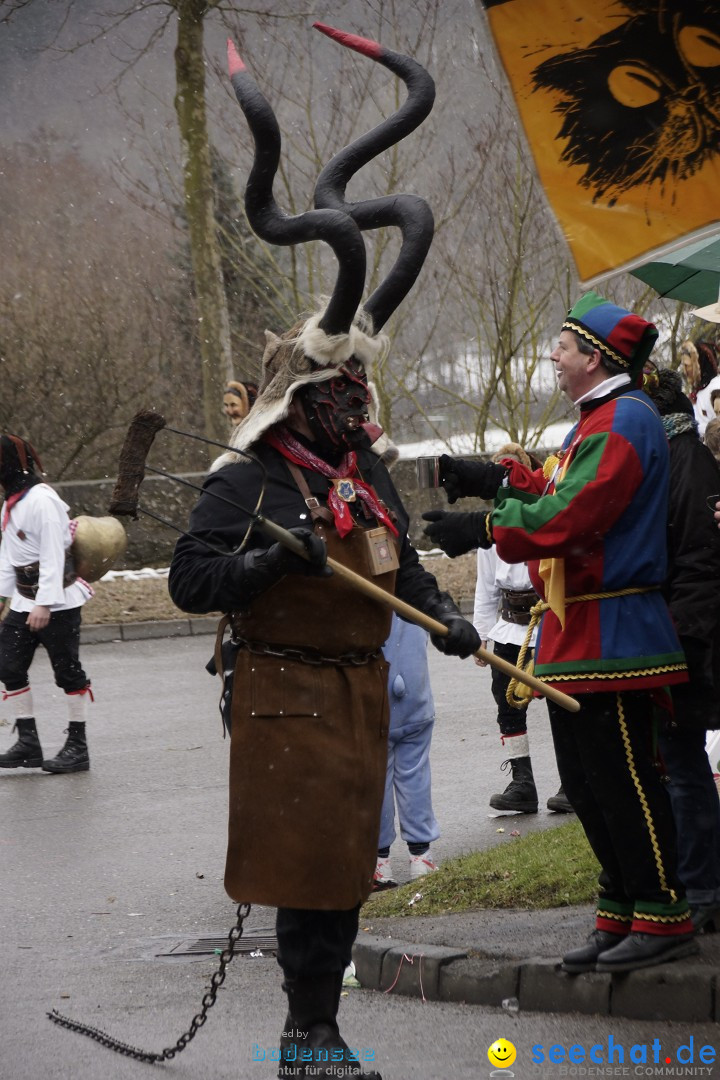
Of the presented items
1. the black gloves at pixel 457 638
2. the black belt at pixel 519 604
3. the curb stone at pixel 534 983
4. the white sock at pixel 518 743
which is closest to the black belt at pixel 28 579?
the black belt at pixel 519 604

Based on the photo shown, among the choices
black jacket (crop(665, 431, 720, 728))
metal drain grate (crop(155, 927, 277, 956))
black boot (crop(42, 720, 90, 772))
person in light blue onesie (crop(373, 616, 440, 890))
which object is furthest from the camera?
black boot (crop(42, 720, 90, 772))

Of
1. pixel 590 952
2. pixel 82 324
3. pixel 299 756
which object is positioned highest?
pixel 82 324

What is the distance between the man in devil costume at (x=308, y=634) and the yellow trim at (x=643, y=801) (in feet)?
2.15

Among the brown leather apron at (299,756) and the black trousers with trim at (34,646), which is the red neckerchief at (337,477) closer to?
the brown leather apron at (299,756)

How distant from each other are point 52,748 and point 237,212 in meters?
15.4

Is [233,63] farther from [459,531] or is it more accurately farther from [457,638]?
[457,638]

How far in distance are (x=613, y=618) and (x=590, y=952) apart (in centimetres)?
103

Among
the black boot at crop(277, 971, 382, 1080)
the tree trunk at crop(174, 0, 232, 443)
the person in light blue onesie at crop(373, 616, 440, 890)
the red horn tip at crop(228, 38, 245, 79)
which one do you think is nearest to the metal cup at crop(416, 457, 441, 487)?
the red horn tip at crop(228, 38, 245, 79)

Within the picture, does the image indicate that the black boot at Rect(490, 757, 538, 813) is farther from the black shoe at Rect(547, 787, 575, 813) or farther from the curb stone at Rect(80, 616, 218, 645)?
the curb stone at Rect(80, 616, 218, 645)

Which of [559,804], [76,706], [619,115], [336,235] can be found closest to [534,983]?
[336,235]

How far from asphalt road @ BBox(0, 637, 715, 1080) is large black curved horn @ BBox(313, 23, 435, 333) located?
7.03 ft

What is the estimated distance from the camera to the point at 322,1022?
397cm

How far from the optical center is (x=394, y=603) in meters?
3.90

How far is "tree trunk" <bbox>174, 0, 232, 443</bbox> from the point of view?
18.8 metres
